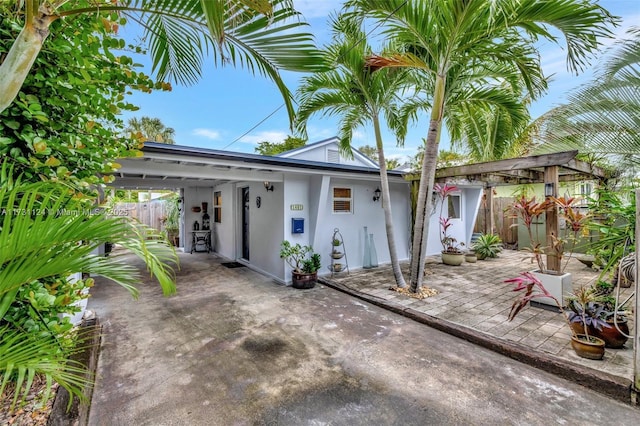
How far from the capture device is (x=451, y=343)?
3.52 metres

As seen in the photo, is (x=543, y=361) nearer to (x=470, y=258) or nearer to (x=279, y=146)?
(x=470, y=258)

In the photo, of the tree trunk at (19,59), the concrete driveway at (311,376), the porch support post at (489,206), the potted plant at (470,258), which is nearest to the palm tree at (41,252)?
the tree trunk at (19,59)

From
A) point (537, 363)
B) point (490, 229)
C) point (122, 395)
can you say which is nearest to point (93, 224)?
point (122, 395)

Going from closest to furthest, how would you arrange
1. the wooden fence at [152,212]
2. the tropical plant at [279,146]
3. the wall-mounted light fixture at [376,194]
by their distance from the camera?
the wall-mounted light fixture at [376,194] < the wooden fence at [152,212] < the tropical plant at [279,146]

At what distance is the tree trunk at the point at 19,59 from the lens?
1.24 meters

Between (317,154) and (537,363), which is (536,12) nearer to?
(537,363)

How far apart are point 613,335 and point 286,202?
5216 millimetres

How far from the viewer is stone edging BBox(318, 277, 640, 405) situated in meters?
2.56

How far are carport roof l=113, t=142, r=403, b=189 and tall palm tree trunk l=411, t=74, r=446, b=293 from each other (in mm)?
1694

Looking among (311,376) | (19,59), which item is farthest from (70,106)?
(311,376)

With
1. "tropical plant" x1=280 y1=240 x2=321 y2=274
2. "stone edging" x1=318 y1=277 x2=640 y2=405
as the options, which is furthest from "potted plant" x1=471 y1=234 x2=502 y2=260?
"tropical plant" x1=280 y1=240 x2=321 y2=274

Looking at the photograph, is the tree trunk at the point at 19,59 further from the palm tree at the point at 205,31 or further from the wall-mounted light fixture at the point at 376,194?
the wall-mounted light fixture at the point at 376,194

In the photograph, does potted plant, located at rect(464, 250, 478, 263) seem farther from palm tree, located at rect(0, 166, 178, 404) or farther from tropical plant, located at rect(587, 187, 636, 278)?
palm tree, located at rect(0, 166, 178, 404)

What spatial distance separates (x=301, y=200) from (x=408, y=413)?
4550 millimetres
